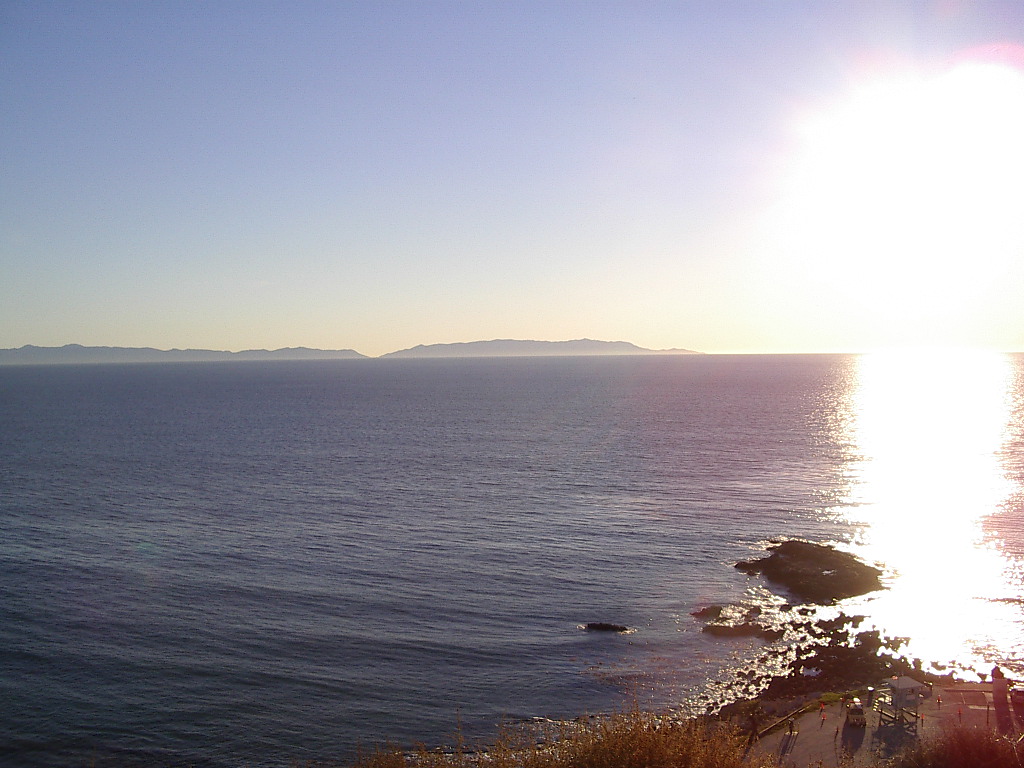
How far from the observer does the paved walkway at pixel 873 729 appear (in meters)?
24.8

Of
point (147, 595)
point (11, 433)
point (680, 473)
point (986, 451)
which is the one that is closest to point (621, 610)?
point (147, 595)

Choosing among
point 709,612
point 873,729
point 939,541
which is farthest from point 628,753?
point 939,541

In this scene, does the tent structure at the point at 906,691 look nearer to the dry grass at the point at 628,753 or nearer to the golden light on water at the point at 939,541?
the golden light on water at the point at 939,541

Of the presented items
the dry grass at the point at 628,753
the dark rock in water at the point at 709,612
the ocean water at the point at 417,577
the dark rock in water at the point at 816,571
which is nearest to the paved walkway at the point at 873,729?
the ocean water at the point at 417,577

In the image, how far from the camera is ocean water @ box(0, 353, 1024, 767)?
102ft

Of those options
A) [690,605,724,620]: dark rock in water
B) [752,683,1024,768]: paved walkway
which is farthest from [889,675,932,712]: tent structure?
[690,605,724,620]: dark rock in water

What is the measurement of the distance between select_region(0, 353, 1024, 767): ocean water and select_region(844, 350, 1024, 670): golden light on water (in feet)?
0.87

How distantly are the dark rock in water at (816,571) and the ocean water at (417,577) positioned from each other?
52.3 inches

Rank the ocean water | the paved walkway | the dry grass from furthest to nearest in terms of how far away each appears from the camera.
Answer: the ocean water → the paved walkway → the dry grass

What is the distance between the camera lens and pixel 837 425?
129m

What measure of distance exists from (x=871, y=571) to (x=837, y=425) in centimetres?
8766

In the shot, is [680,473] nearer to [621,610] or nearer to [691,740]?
[621,610]

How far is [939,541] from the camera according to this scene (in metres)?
56.7

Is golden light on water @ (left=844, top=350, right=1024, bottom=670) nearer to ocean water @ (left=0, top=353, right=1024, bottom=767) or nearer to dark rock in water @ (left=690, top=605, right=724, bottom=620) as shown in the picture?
ocean water @ (left=0, top=353, right=1024, bottom=767)
